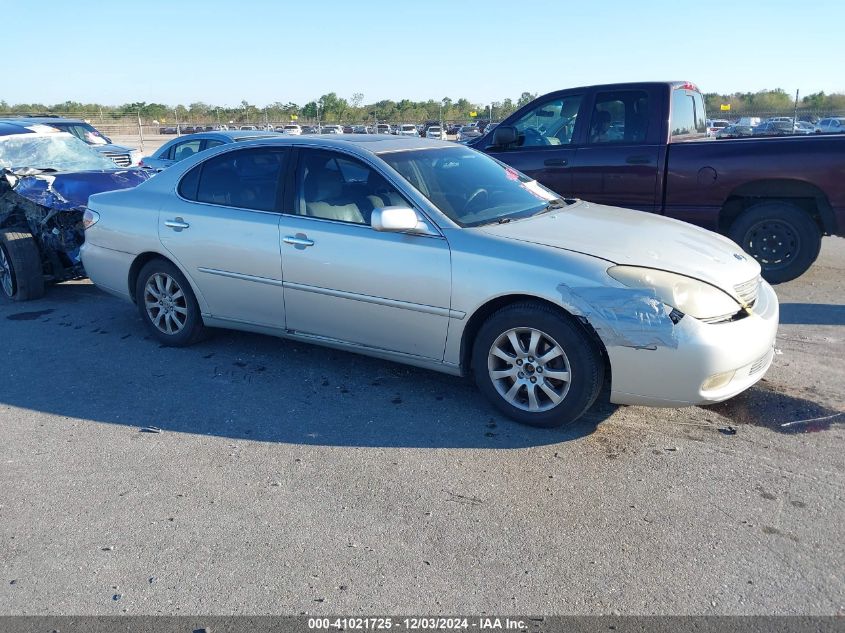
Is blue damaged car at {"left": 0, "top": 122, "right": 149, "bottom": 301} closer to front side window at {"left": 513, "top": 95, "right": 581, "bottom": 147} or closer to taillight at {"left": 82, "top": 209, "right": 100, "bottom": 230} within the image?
taillight at {"left": 82, "top": 209, "right": 100, "bottom": 230}

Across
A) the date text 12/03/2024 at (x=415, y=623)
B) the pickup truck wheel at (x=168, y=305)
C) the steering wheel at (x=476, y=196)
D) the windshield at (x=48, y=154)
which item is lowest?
the date text 12/03/2024 at (x=415, y=623)

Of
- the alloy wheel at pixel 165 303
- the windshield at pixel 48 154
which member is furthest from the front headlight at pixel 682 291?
the windshield at pixel 48 154

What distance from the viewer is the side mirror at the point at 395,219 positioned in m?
4.20

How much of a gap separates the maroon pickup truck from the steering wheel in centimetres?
326

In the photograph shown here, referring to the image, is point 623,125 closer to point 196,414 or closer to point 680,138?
point 680,138

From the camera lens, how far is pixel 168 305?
5578 millimetres

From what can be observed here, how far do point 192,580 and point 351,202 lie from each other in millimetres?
2601

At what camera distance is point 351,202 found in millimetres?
4688

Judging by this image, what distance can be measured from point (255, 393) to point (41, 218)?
4.15m

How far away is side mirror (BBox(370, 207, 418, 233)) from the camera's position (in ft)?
13.8

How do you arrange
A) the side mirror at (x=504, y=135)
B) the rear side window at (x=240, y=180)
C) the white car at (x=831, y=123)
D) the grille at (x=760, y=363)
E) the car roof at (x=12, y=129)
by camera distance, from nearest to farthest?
the grille at (x=760, y=363), the rear side window at (x=240, y=180), the side mirror at (x=504, y=135), the car roof at (x=12, y=129), the white car at (x=831, y=123)

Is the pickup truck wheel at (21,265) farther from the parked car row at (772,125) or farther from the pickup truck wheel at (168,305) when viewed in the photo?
the parked car row at (772,125)

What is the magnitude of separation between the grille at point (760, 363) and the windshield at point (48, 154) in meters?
7.13

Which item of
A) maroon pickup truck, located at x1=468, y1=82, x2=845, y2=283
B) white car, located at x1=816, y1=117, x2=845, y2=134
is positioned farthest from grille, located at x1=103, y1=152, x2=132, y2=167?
white car, located at x1=816, y1=117, x2=845, y2=134
